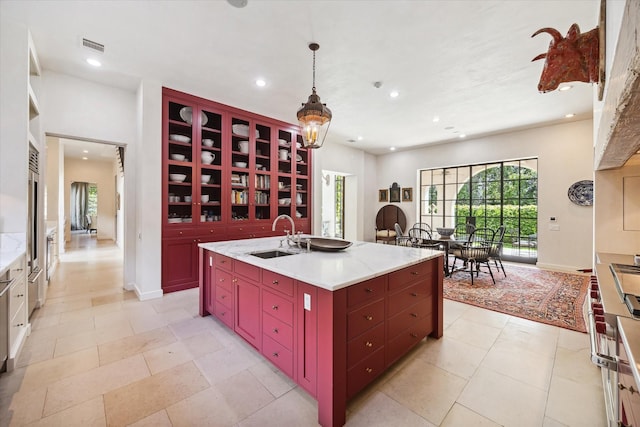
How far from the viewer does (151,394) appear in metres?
1.82

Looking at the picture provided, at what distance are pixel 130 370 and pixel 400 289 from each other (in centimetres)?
223

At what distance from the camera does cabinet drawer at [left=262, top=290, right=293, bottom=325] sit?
1.83 metres

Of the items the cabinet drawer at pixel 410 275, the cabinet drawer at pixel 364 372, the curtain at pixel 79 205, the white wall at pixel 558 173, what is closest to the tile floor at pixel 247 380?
the cabinet drawer at pixel 364 372

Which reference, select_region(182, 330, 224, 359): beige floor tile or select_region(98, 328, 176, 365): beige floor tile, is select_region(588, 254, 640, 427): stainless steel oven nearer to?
select_region(182, 330, 224, 359): beige floor tile

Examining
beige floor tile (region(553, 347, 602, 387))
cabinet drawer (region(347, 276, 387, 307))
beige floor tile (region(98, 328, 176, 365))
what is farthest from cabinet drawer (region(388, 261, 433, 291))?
beige floor tile (region(98, 328, 176, 365))

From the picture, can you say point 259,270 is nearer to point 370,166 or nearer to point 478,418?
point 478,418

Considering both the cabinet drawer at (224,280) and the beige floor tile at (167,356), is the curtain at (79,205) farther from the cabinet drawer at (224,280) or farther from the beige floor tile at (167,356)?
the beige floor tile at (167,356)

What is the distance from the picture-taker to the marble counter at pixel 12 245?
2326 mm

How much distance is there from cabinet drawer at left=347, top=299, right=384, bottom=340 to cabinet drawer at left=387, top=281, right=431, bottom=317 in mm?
139

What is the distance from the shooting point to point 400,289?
2090mm

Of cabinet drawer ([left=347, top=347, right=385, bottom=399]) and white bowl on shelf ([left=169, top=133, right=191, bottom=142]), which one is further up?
white bowl on shelf ([left=169, top=133, right=191, bottom=142])

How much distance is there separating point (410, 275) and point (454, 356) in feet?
2.73

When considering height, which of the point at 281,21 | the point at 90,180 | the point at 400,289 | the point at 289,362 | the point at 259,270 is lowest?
the point at 289,362

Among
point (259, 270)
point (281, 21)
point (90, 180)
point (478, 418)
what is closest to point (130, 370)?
point (259, 270)
